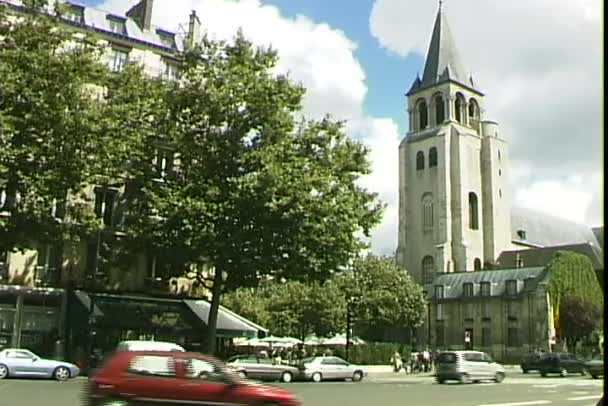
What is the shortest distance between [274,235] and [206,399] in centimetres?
1937

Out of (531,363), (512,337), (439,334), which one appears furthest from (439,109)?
(531,363)

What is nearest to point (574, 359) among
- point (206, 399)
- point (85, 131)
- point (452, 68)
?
point (85, 131)

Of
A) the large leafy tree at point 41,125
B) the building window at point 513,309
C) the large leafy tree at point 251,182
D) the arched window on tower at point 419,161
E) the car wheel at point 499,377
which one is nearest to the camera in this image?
the large leafy tree at point 41,125

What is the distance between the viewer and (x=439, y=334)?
3162 inches

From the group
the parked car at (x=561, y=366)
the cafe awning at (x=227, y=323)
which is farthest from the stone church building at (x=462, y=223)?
the cafe awning at (x=227, y=323)

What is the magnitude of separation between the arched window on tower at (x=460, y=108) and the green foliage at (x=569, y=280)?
29460 millimetres

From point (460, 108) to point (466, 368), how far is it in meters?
67.9

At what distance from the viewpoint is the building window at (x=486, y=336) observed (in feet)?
246

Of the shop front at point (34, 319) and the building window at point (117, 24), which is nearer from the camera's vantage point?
the shop front at point (34, 319)

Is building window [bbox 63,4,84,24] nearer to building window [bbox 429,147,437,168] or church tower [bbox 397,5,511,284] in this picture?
church tower [bbox 397,5,511,284]

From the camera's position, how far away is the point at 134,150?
33031 millimetres

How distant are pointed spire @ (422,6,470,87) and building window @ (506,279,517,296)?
33911mm

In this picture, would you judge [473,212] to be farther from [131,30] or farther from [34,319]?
[34,319]

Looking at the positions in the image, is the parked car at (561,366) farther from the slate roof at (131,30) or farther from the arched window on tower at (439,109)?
the arched window on tower at (439,109)
